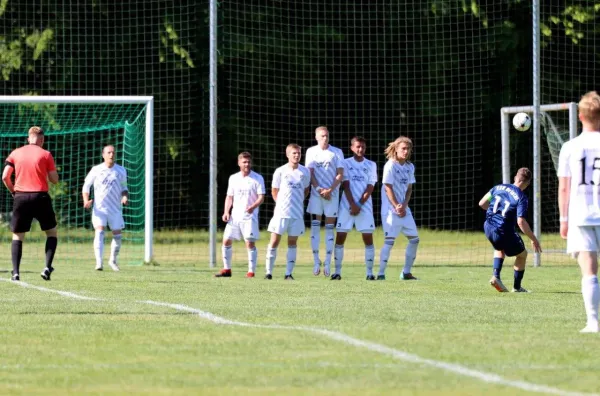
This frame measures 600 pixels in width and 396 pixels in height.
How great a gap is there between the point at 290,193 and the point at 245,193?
3.00ft

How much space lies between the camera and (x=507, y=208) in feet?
46.6

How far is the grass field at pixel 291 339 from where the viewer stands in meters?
6.55

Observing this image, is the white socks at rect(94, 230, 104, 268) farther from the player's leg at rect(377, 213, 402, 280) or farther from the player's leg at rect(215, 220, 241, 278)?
the player's leg at rect(377, 213, 402, 280)

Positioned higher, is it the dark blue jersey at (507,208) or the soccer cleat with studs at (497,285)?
the dark blue jersey at (507,208)

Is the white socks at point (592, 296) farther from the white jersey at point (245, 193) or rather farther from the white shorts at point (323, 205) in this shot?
the white jersey at point (245, 193)

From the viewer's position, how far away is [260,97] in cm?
3347

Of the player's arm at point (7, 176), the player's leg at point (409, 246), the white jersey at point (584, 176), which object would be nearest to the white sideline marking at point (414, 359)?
the white jersey at point (584, 176)

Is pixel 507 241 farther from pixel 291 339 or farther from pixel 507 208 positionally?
pixel 291 339

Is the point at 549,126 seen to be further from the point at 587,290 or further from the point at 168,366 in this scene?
the point at 168,366

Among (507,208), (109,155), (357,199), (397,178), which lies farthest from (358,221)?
(109,155)

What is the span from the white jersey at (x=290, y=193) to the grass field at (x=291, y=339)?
1722 millimetres

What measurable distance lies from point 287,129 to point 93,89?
5.15m

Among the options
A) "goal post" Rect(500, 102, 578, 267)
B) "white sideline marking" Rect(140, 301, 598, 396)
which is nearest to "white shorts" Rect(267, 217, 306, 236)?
"goal post" Rect(500, 102, 578, 267)

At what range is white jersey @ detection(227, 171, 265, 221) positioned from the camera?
58.6 feet
